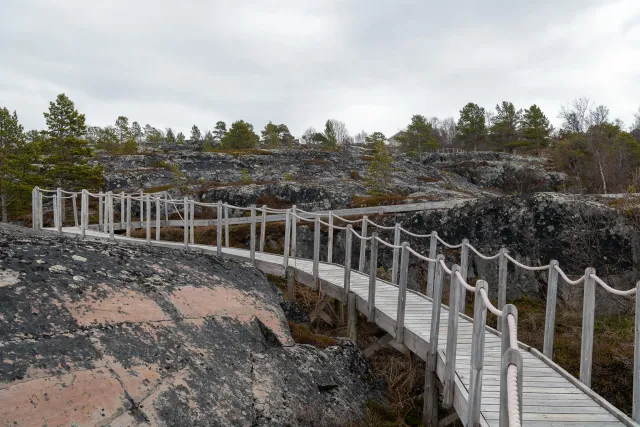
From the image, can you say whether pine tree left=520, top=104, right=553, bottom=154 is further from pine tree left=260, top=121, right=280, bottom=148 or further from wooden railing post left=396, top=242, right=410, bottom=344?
wooden railing post left=396, top=242, right=410, bottom=344

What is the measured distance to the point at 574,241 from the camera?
508 inches

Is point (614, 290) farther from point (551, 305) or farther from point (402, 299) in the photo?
point (402, 299)

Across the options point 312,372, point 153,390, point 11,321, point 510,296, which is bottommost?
point 510,296

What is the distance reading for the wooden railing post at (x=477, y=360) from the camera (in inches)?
151

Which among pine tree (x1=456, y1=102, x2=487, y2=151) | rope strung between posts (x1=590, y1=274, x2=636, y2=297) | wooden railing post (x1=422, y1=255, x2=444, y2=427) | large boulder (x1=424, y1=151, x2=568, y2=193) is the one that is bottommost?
wooden railing post (x1=422, y1=255, x2=444, y2=427)

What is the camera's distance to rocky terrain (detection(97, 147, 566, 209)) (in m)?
26.7

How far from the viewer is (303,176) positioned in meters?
38.7

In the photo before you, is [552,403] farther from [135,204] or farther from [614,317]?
[135,204]

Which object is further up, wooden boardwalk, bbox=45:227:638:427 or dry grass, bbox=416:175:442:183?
dry grass, bbox=416:175:442:183

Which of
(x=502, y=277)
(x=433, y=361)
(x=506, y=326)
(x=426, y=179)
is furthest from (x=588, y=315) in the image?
(x=426, y=179)

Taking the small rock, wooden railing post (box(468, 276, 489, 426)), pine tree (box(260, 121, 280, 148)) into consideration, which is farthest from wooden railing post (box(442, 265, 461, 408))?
pine tree (box(260, 121, 280, 148))

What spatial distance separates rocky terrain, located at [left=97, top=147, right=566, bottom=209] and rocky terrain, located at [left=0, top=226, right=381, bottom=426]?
18.8 metres

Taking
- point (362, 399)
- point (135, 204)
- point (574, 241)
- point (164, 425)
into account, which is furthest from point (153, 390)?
point (135, 204)

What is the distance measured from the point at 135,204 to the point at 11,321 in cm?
2487
